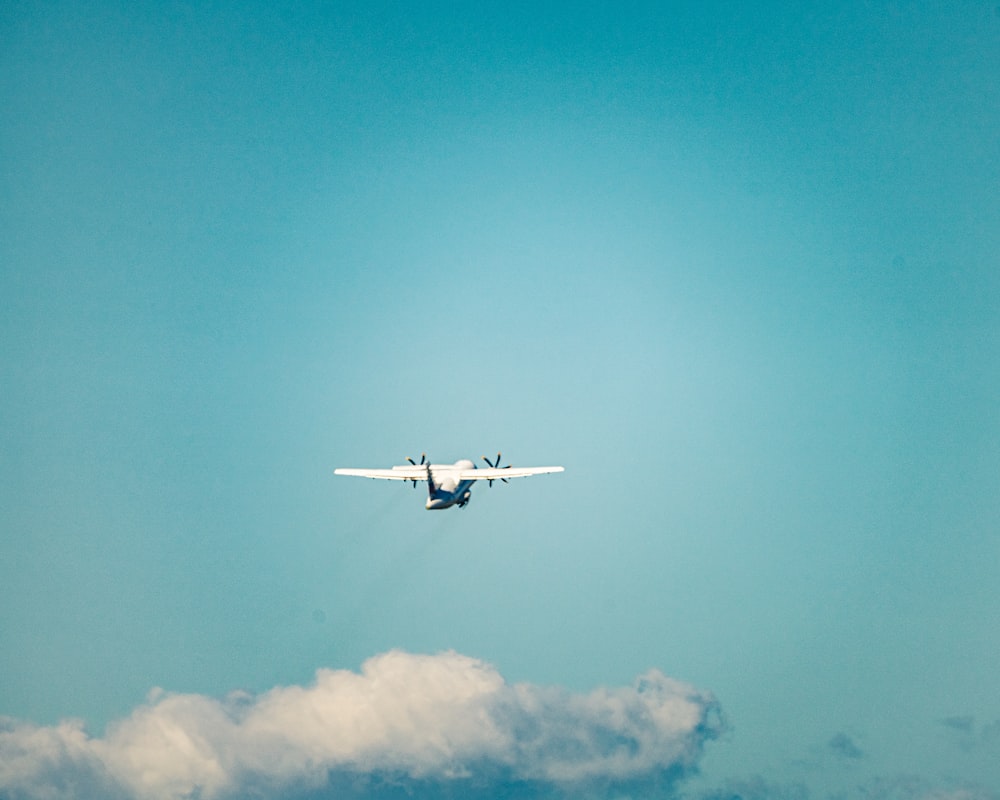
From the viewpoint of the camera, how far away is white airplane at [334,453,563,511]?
467ft

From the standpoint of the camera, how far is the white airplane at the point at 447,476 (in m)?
142

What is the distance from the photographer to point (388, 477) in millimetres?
147625

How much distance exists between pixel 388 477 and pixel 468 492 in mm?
12107

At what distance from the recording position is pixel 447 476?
145125 millimetres

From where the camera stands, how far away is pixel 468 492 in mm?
148125

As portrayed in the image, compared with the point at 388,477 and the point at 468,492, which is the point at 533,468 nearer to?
the point at 468,492

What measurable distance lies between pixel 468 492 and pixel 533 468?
10.5 metres

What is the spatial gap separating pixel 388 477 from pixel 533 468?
21604mm

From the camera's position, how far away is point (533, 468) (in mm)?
146375

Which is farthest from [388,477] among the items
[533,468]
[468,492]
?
[533,468]
